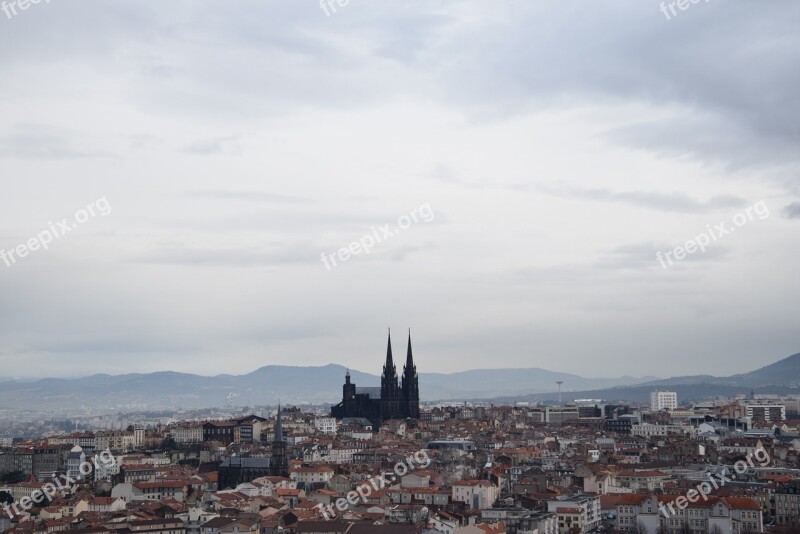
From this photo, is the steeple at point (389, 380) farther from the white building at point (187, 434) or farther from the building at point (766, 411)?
the building at point (766, 411)

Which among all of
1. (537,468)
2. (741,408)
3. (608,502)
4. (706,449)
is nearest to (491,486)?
(608,502)

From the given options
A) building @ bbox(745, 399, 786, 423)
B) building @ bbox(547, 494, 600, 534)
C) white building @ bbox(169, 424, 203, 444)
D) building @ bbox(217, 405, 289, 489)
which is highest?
building @ bbox(745, 399, 786, 423)

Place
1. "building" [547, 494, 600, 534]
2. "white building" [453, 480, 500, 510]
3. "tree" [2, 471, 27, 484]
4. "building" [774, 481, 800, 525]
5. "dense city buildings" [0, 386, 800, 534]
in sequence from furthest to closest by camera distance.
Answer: "tree" [2, 471, 27, 484] → "white building" [453, 480, 500, 510] → "building" [774, 481, 800, 525] → "building" [547, 494, 600, 534] → "dense city buildings" [0, 386, 800, 534]

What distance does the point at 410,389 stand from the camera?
139 meters

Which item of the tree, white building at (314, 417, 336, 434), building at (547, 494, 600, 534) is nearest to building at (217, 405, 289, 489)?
the tree

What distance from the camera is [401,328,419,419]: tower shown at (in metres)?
137

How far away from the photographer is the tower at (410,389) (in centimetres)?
13675

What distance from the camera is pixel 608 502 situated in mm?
65938

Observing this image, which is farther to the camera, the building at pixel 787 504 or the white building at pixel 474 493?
the white building at pixel 474 493

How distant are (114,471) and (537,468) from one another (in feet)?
106

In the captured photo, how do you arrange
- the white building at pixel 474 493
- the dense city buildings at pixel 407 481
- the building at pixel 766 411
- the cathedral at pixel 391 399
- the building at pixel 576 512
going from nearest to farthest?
1. the dense city buildings at pixel 407 481
2. the building at pixel 576 512
3. the white building at pixel 474 493
4. the cathedral at pixel 391 399
5. the building at pixel 766 411

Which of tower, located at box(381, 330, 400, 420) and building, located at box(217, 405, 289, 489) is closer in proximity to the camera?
building, located at box(217, 405, 289, 489)

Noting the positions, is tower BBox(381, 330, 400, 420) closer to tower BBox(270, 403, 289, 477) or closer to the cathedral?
the cathedral

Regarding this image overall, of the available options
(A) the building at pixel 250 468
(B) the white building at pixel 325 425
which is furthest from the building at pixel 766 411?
(A) the building at pixel 250 468
